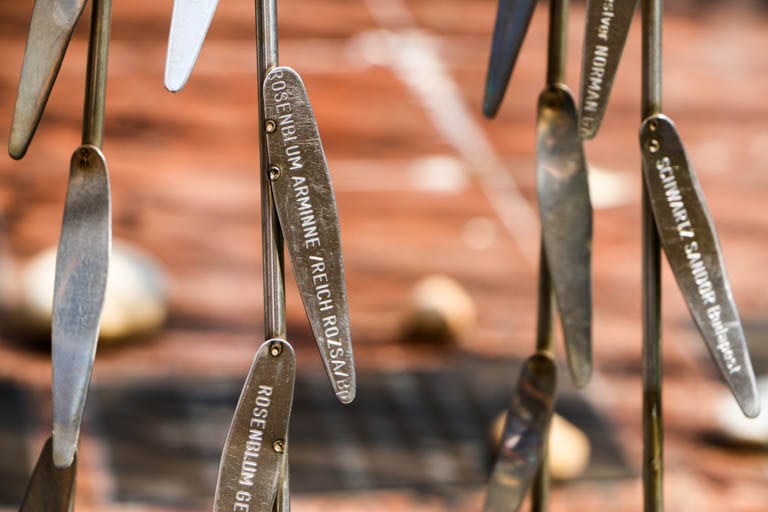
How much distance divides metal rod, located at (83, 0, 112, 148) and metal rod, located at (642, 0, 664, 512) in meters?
0.22

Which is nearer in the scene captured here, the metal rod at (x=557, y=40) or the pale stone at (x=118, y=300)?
the metal rod at (x=557, y=40)

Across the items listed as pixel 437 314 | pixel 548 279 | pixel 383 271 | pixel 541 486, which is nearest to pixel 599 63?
pixel 548 279

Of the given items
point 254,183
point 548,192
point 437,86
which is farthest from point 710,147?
point 548,192

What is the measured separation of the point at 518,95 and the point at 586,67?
236 centimetres

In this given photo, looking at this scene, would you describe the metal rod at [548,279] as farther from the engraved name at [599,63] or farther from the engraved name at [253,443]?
the engraved name at [253,443]

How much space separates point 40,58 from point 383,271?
64.8 inches

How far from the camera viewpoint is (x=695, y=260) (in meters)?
0.52

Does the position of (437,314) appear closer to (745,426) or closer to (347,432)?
(347,432)

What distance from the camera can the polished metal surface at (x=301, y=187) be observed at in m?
0.47

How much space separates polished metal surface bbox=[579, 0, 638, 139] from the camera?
1.69ft

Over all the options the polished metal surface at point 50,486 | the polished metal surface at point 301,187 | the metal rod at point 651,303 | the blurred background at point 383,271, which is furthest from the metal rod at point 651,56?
the blurred background at point 383,271

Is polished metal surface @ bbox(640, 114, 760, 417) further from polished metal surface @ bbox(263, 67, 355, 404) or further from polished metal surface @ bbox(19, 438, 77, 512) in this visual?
polished metal surface @ bbox(19, 438, 77, 512)

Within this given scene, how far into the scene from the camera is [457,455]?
5.42ft

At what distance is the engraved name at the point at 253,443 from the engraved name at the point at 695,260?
0.18 meters
